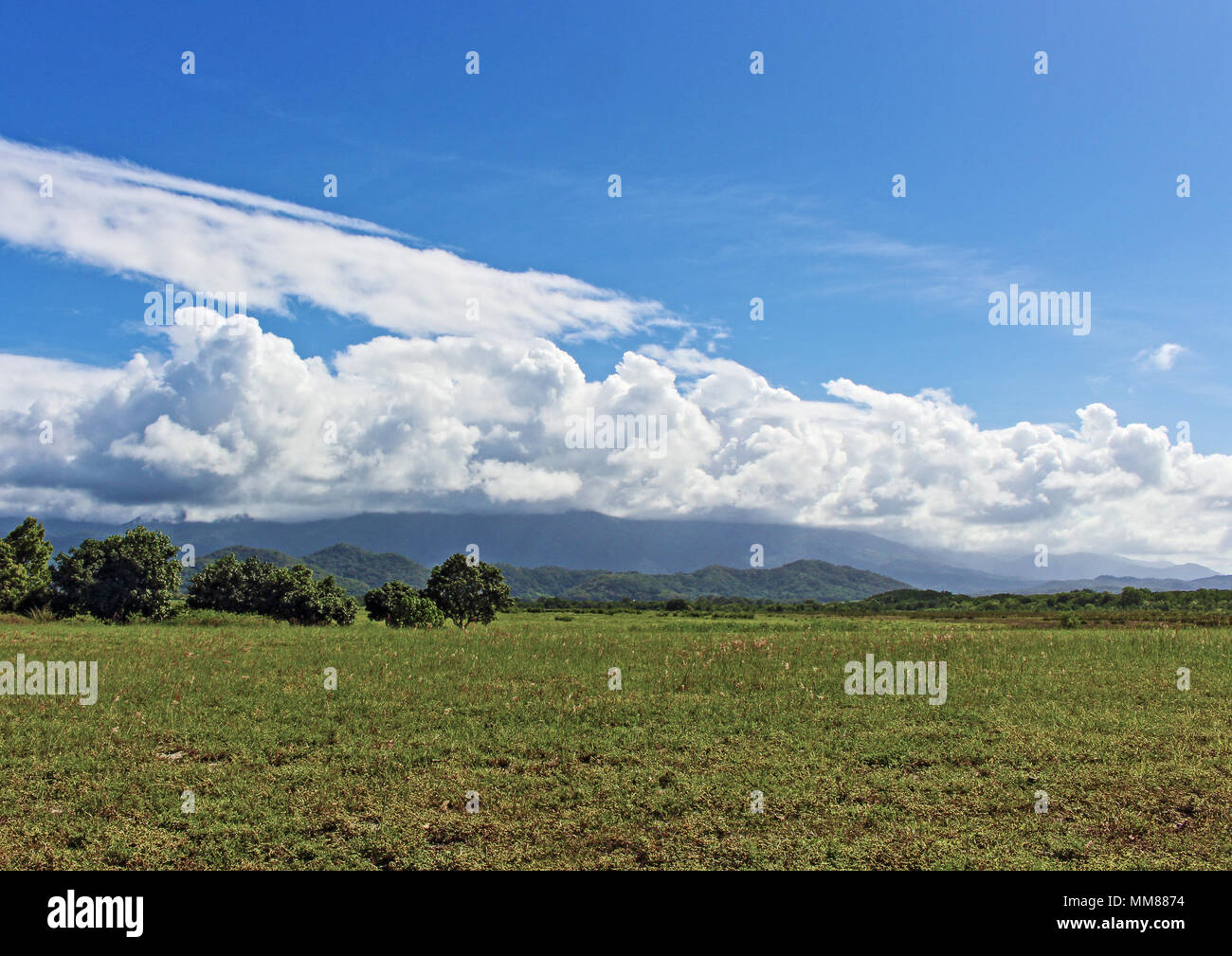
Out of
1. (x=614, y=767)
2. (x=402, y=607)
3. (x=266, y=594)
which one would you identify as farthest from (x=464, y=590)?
(x=614, y=767)

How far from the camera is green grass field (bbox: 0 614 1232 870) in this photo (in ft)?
35.5

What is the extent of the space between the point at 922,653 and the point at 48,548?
6066 centimetres

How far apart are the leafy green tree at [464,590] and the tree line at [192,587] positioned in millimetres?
72

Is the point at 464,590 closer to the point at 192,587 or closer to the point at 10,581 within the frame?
the point at 192,587

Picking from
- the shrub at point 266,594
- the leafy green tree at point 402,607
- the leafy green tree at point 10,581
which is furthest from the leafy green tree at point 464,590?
the leafy green tree at point 10,581

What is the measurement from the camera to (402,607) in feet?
171

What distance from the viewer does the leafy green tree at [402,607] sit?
50.7 meters

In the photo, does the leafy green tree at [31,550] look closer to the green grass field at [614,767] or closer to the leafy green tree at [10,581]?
the leafy green tree at [10,581]

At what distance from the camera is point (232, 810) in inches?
468

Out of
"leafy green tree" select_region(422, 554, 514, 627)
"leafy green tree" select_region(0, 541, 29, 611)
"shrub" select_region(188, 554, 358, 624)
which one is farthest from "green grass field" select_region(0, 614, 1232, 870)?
"shrub" select_region(188, 554, 358, 624)

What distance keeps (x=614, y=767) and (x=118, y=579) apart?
44.5 metres
